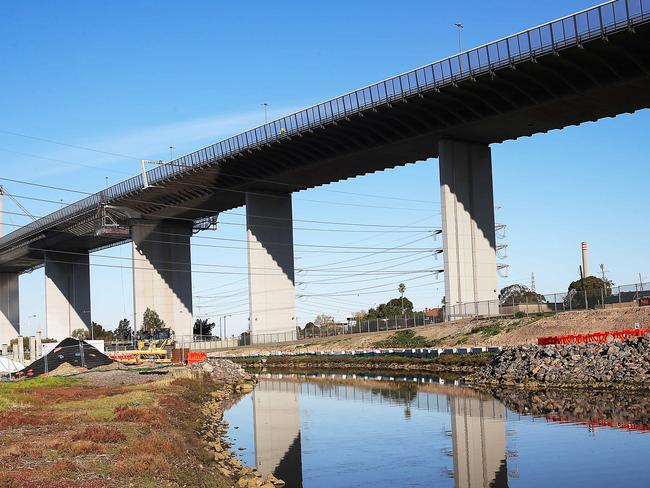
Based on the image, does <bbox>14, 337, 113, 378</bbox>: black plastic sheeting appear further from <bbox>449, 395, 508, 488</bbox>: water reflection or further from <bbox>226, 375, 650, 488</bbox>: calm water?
<bbox>449, 395, 508, 488</bbox>: water reflection

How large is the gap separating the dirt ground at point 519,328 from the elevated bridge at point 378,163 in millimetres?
7140

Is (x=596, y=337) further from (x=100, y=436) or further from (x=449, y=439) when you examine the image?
(x=100, y=436)

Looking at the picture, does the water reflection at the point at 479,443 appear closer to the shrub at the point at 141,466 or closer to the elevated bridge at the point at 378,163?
the shrub at the point at 141,466

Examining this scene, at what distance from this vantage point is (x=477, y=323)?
279 ft

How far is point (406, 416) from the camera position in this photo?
4366cm

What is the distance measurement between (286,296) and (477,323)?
148 feet

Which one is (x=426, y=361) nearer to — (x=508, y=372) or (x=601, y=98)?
(x=508, y=372)

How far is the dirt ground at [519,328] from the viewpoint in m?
67.3

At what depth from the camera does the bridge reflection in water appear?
29328 mm

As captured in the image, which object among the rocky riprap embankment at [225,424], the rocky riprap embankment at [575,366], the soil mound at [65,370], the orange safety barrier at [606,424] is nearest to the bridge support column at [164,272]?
the soil mound at [65,370]

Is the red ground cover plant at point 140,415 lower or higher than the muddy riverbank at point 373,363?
higher

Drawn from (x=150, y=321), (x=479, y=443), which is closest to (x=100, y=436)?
(x=479, y=443)

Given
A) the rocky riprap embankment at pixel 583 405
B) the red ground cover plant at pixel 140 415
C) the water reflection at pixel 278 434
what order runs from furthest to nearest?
the rocky riprap embankment at pixel 583 405
the red ground cover plant at pixel 140 415
the water reflection at pixel 278 434

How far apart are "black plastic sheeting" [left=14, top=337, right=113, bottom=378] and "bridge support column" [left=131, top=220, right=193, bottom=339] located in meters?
57.4
